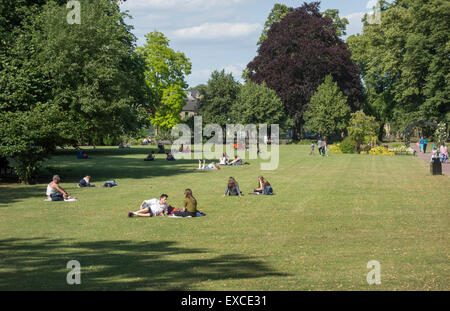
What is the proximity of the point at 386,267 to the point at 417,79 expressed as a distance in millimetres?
63638

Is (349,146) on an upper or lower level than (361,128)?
lower

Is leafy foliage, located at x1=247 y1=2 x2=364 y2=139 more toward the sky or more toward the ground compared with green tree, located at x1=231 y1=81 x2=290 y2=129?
more toward the sky

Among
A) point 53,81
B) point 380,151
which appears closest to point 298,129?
point 380,151

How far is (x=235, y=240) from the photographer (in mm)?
13000

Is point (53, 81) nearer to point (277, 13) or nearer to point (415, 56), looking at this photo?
point (415, 56)

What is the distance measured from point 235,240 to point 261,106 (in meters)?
66.0

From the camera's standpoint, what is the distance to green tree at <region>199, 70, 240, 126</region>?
3602 inches

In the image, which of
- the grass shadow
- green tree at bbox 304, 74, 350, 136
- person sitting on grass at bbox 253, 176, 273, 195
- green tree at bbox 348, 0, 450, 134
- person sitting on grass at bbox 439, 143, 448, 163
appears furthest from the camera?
green tree at bbox 304, 74, 350, 136

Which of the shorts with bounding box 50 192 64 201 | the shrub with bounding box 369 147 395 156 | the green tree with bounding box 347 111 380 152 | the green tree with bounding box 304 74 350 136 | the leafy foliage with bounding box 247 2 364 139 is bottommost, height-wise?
the shorts with bounding box 50 192 64 201

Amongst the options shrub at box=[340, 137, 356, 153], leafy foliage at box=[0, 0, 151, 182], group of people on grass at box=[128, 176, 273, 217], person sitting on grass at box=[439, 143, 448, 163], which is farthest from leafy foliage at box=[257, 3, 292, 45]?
group of people on grass at box=[128, 176, 273, 217]

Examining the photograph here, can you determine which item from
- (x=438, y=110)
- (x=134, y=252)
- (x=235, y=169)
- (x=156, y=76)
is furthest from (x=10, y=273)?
(x=156, y=76)

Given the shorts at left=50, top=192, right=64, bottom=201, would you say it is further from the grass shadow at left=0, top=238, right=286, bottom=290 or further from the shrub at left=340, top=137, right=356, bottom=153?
the shrub at left=340, top=137, right=356, bottom=153

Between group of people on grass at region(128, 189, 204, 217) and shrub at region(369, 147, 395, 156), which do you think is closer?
group of people on grass at region(128, 189, 204, 217)

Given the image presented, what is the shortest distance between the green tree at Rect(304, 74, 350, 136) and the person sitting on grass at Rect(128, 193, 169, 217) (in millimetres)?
62432
